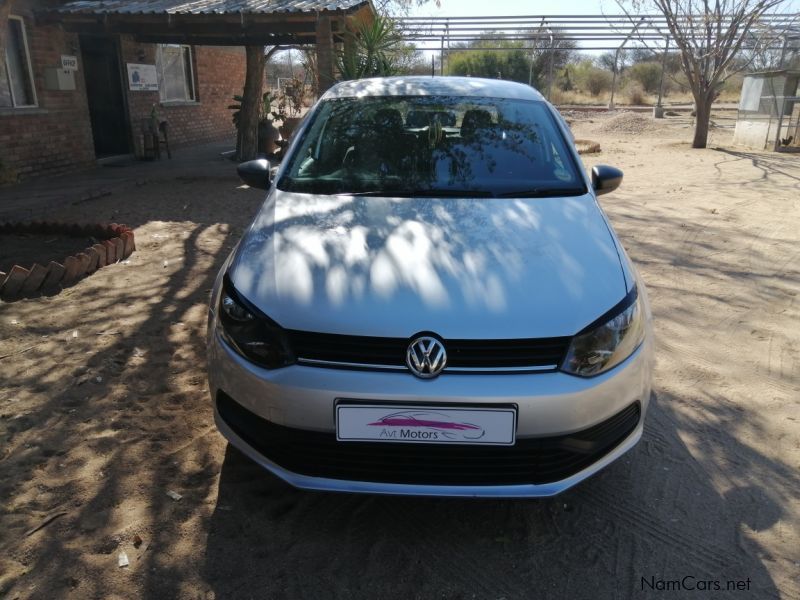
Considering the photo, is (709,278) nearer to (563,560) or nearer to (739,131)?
(563,560)

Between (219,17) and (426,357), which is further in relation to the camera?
(219,17)

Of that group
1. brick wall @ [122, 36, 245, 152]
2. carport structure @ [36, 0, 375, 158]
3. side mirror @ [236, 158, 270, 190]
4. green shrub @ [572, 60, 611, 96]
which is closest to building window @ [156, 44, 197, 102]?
brick wall @ [122, 36, 245, 152]

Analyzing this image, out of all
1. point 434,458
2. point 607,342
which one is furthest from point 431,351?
point 607,342

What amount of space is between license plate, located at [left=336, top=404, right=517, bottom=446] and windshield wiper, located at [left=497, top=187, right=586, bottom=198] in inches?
52.9

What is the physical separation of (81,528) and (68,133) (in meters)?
10.6

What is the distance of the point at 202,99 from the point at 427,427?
1674cm

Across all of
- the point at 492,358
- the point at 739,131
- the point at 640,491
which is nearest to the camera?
the point at 492,358

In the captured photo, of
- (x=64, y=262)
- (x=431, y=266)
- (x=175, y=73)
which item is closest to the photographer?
(x=431, y=266)

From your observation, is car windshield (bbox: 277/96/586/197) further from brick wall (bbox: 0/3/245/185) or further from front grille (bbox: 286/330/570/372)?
brick wall (bbox: 0/3/245/185)

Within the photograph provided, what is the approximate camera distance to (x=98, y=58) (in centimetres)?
1252

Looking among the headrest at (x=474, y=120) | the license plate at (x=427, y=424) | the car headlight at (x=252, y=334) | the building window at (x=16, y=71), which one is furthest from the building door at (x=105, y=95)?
the license plate at (x=427, y=424)

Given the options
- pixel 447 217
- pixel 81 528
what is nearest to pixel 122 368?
pixel 81 528

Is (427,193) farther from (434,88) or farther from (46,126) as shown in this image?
(46,126)

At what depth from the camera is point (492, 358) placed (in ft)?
7.16
